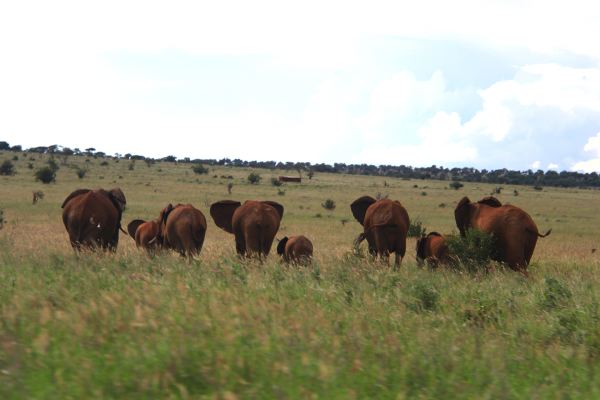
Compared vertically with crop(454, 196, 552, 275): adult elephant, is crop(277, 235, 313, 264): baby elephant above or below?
below

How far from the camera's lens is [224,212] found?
14.6 m

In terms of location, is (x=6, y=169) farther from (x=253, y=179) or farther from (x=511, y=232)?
(x=511, y=232)

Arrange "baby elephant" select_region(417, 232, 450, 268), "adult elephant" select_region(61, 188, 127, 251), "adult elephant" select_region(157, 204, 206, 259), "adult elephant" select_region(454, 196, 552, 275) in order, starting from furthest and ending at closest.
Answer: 1. "baby elephant" select_region(417, 232, 450, 268)
2. "adult elephant" select_region(157, 204, 206, 259)
3. "adult elephant" select_region(61, 188, 127, 251)
4. "adult elephant" select_region(454, 196, 552, 275)

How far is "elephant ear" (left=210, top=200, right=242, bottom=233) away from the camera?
14.5 m

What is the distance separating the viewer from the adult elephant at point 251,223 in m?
13.6

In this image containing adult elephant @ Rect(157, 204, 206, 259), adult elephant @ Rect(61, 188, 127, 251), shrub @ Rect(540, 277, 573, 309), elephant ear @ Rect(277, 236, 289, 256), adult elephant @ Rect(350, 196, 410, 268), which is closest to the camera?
shrub @ Rect(540, 277, 573, 309)

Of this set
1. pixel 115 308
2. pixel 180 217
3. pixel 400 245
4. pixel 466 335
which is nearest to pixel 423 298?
pixel 466 335

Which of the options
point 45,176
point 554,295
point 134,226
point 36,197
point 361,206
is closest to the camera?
point 554,295

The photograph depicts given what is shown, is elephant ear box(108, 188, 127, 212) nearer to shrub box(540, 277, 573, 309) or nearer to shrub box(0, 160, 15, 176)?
shrub box(540, 277, 573, 309)

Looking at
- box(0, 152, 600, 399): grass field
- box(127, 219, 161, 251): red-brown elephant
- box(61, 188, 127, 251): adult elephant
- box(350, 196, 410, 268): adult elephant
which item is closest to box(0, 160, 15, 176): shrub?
box(127, 219, 161, 251): red-brown elephant

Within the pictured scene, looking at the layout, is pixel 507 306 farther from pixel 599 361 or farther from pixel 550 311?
pixel 599 361

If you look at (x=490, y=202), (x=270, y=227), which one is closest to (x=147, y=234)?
(x=270, y=227)

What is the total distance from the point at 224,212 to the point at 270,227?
133cm

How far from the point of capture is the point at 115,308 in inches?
232
